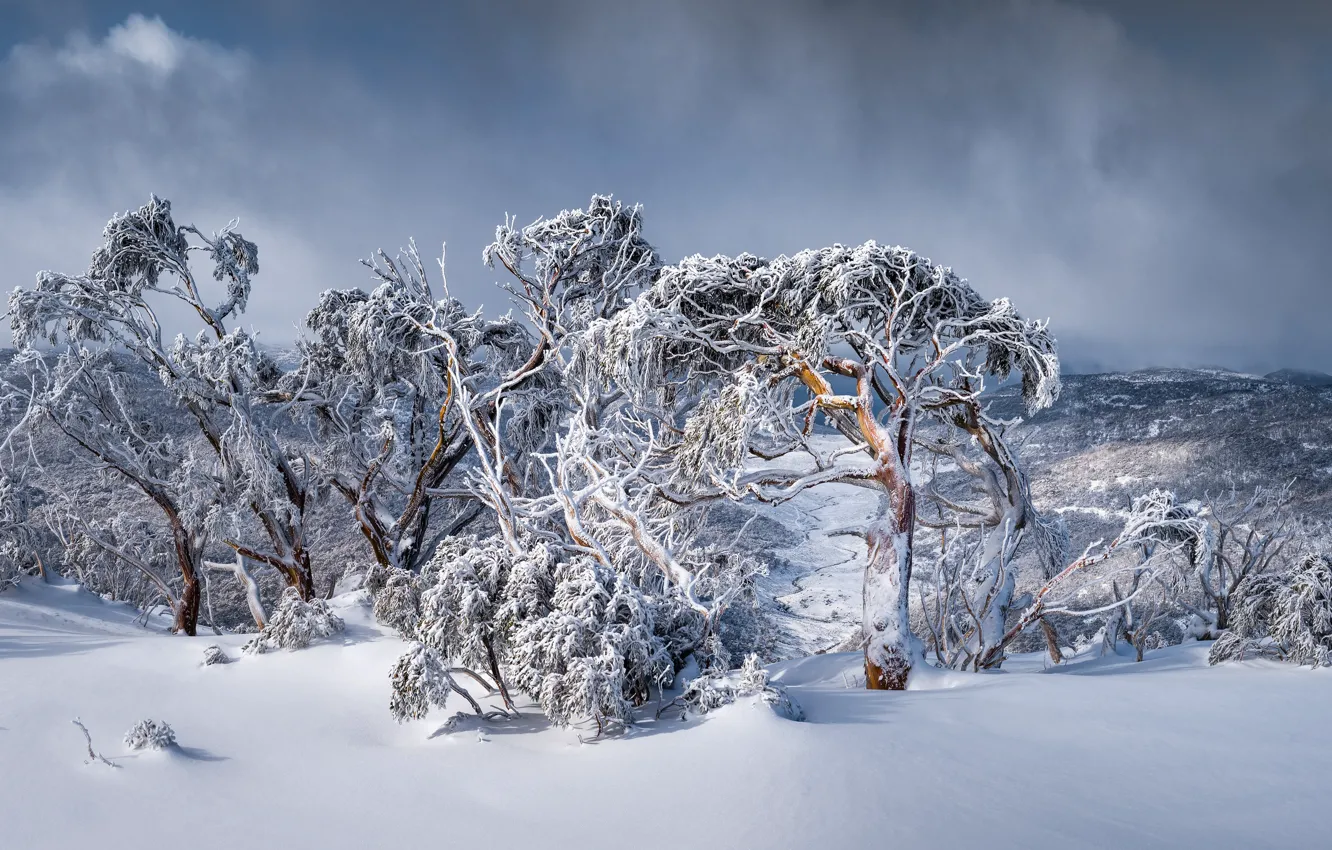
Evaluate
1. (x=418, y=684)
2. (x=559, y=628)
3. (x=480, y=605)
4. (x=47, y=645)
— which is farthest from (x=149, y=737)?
(x=47, y=645)

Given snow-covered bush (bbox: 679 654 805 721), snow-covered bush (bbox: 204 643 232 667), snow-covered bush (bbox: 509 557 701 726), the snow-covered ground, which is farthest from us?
snow-covered bush (bbox: 204 643 232 667)

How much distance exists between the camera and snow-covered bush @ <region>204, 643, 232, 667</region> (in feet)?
23.1

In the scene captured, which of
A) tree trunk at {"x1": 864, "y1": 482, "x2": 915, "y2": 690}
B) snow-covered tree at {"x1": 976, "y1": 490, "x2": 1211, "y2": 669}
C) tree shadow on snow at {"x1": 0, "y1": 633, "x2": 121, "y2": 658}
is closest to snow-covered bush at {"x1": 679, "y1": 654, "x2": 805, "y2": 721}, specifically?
tree trunk at {"x1": 864, "y1": 482, "x2": 915, "y2": 690}

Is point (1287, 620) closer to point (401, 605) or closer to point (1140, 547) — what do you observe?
point (1140, 547)

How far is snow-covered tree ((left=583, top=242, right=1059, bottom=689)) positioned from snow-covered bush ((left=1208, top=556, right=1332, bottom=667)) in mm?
2873

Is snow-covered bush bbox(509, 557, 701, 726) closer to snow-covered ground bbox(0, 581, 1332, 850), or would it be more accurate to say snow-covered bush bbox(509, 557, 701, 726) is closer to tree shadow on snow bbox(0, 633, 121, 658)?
snow-covered ground bbox(0, 581, 1332, 850)

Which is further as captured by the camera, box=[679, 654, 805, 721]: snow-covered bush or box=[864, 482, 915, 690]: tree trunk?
box=[864, 482, 915, 690]: tree trunk

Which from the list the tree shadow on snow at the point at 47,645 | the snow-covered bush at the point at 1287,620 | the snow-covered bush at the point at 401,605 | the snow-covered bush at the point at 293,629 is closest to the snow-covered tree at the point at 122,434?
the tree shadow on snow at the point at 47,645

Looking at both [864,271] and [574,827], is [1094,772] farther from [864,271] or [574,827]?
[864,271]

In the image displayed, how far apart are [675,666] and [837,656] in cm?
453

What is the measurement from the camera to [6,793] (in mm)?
4191

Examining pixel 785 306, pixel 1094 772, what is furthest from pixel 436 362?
pixel 1094 772

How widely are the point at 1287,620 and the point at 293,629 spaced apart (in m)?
9.90

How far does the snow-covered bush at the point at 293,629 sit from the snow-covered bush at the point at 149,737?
2.67 m
